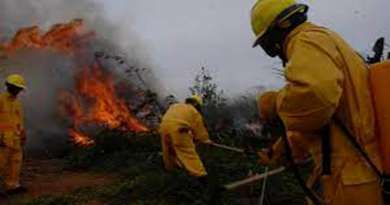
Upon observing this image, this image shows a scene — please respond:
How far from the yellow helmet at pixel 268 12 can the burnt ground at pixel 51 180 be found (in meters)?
6.68

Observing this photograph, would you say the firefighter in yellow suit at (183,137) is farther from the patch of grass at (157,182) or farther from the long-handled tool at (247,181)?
the long-handled tool at (247,181)

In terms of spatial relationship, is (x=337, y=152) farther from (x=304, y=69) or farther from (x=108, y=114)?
(x=108, y=114)

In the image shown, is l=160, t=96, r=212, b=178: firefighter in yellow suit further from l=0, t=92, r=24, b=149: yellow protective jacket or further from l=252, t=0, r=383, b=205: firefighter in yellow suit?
l=252, t=0, r=383, b=205: firefighter in yellow suit

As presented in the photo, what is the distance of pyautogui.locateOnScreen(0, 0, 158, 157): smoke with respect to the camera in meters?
16.3

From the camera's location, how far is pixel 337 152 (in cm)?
308

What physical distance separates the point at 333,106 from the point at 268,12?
2.22 ft

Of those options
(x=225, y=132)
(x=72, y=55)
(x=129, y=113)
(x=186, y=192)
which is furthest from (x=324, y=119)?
(x=72, y=55)

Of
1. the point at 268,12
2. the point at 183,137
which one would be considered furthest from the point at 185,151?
the point at 268,12

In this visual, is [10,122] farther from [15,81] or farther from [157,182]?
[157,182]

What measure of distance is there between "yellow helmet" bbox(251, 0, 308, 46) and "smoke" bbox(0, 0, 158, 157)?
13.4 metres

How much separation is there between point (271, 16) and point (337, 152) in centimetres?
80

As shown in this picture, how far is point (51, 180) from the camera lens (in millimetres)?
12062

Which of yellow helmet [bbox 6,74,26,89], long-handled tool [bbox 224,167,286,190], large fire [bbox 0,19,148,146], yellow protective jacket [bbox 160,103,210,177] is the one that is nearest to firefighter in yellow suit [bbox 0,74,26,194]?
yellow helmet [bbox 6,74,26,89]

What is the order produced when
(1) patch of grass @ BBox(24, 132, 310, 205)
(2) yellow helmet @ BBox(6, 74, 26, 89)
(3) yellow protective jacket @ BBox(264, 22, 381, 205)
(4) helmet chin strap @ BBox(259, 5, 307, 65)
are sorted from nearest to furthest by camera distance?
(3) yellow protective jacket @ BBox(264, 22, 381, 205)
(4) helmet chin strap @ BBox(259, 5, 307, 65)
(1) patch of grass @ BBox(24, 132, 310, 205)
(2) yellow helmet @ BBox(6, 74, 26, 89)
